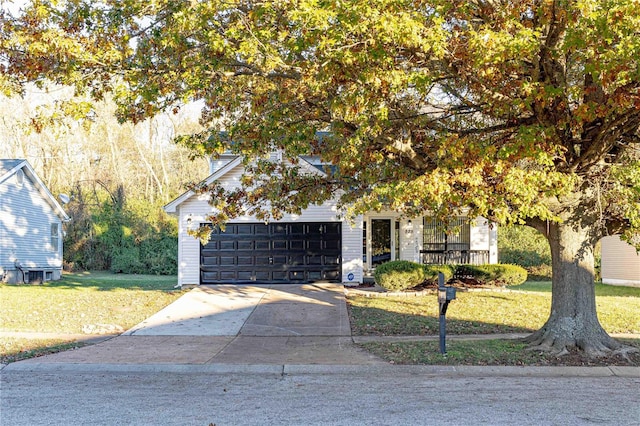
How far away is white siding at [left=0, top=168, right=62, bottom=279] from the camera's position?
2381 centimetres

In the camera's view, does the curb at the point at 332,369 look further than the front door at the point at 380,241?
No

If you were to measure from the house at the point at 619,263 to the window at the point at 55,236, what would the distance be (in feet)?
79.9

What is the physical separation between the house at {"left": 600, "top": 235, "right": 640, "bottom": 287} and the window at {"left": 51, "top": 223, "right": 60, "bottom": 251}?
24.4m

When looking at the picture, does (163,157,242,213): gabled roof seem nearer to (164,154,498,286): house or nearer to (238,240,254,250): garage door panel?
(164,154,498,286): house

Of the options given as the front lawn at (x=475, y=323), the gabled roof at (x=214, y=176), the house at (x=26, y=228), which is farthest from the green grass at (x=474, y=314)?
the house at (x=26, y=228)

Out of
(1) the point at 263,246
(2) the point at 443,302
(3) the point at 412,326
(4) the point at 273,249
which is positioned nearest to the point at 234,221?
(1) the point at 263,246

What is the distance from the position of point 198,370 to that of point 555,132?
6887mm

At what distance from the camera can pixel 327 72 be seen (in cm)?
898

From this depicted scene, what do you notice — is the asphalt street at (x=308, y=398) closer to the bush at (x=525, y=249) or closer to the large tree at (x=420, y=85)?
the large tree at (x=420, y=85)

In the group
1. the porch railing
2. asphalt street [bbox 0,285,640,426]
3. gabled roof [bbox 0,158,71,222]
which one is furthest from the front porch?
gabled roof [bbox 0,158,71,222]

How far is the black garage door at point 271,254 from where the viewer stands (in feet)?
68.5

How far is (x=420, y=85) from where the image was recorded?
862cm

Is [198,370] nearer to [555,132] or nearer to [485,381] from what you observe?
[485,381]

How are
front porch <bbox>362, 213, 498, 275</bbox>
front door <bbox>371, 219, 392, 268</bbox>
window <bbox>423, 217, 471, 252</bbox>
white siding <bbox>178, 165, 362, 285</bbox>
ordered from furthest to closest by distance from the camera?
front door <bbox>371, 219, 392, 268</bbox>
window <bbox>423, 217, 471, 252</bbox>
front porch <bbox>362, 213, 498, 275</bbox>
white siding <bbox>178, 165, 362, 285</bbox>
